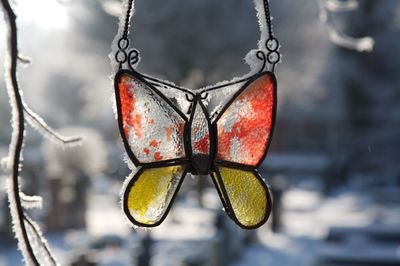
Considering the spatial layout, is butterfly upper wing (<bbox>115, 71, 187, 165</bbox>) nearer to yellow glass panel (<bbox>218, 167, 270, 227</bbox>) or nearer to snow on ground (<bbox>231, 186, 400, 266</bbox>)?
yellow glass panel (<bbox>218, 167, 270, 227</bbox>)

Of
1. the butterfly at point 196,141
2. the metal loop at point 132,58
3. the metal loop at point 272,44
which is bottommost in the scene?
the butterfly at point 196,141

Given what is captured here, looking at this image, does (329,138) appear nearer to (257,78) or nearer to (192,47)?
(192,47)

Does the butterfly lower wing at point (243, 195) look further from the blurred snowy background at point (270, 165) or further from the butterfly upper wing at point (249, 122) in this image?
the blurred snowy background at point (270, 165)

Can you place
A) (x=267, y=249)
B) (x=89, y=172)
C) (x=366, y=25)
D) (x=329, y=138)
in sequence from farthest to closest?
1. (x=329, y=138)
2. (x=366, y=25)
3. (x=89, y=172)
4. (x=267, y=249)

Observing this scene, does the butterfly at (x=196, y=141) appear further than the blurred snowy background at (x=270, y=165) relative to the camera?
No

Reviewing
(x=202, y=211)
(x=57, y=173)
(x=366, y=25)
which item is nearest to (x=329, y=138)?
(x=366, y=25)

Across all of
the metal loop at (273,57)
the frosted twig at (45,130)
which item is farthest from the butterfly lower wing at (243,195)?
the frosted twig at (45,130)

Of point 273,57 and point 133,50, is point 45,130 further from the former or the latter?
point 273,57

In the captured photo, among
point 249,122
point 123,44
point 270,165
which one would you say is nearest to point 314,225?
point 270,165
